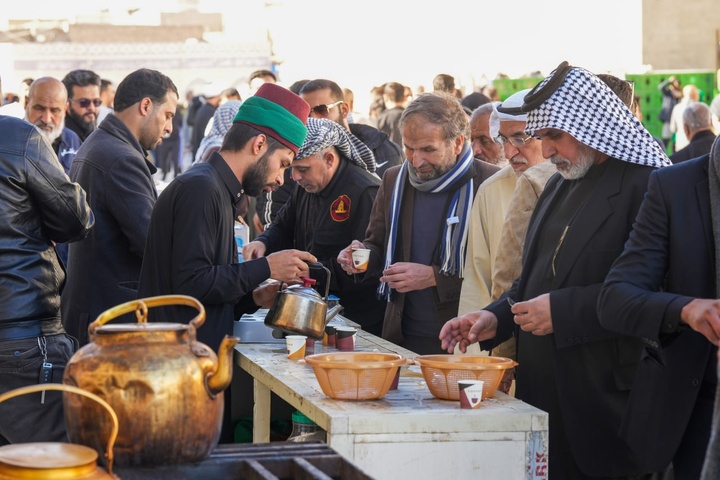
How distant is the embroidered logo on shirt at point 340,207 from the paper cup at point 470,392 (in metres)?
2.33

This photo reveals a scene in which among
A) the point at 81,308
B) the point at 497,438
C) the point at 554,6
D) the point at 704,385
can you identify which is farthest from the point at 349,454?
the point at 554,6

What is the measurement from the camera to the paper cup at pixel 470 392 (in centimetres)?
323

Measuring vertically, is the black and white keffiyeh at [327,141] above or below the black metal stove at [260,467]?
above

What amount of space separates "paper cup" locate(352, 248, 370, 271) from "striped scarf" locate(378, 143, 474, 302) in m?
0.17

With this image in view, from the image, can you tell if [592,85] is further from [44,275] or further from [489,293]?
[44,275]

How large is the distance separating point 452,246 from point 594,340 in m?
1.32

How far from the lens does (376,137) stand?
7.34m

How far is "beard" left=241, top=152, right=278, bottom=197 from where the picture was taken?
431 centimetres

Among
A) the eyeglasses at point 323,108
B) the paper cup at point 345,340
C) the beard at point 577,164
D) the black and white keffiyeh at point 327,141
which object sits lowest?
the paper cup at point 345,340

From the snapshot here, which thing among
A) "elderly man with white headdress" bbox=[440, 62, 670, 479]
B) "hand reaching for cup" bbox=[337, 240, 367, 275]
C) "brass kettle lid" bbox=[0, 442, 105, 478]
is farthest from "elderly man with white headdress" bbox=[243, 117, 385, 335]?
"brass kettle lid" bbox=[0, 442, 105, 478]

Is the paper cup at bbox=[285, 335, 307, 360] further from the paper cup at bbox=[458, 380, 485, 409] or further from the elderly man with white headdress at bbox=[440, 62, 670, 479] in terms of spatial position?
the paper cup at bbox=[458, 380, 485, 409]

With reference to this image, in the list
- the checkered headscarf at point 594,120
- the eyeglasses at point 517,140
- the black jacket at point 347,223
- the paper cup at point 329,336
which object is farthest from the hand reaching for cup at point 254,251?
the checkered headscarf at point 594,120

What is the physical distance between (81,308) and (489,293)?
1.79 m

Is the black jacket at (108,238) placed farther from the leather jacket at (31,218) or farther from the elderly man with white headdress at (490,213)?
the elderly man with white headdress at (490,213)
